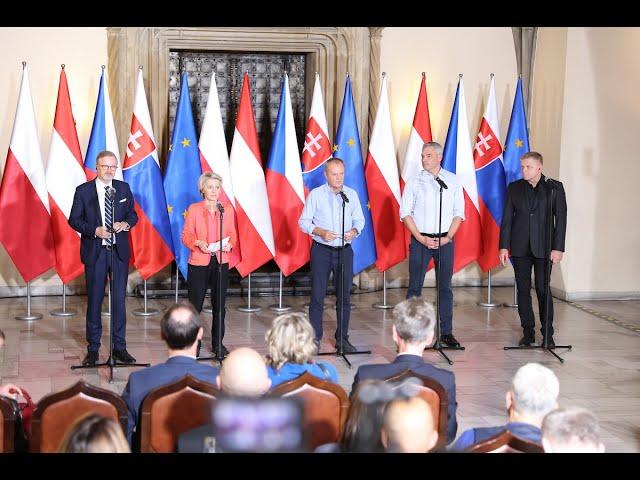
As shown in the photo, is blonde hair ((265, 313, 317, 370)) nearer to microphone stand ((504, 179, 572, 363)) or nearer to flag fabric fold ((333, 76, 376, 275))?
microphone stand ((504, 179, 572, 363))

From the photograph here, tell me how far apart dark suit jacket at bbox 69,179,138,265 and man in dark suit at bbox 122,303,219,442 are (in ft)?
9.56

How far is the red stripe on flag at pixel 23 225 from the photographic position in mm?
9258

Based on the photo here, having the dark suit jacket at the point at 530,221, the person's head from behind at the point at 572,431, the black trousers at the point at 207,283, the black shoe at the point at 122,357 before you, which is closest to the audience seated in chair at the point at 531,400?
the person's head from behind at the point at 572,431

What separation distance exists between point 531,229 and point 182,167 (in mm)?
3426

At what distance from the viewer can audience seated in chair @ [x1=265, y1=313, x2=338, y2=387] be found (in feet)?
14.6

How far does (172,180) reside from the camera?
9.48m

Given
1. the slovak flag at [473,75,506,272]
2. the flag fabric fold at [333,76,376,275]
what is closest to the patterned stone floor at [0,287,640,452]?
the flag fabric fold at [333,76,376,275]

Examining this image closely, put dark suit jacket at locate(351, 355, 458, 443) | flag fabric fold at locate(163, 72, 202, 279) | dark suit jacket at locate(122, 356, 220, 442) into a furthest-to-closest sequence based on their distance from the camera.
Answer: flag fabric fold at locate(163, 72, 202, 279), dark suit jacket at locate(351, 355, 458, 443), dark suit jacket at locate(122, 356, 220, 442)

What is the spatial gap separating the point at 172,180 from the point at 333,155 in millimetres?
1634

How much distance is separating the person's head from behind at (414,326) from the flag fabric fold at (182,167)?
4.99 m

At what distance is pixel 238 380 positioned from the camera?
386cm

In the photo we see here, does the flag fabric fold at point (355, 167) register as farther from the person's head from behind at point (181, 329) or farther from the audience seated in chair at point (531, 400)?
the audience seated in chair at point (531, 400)
